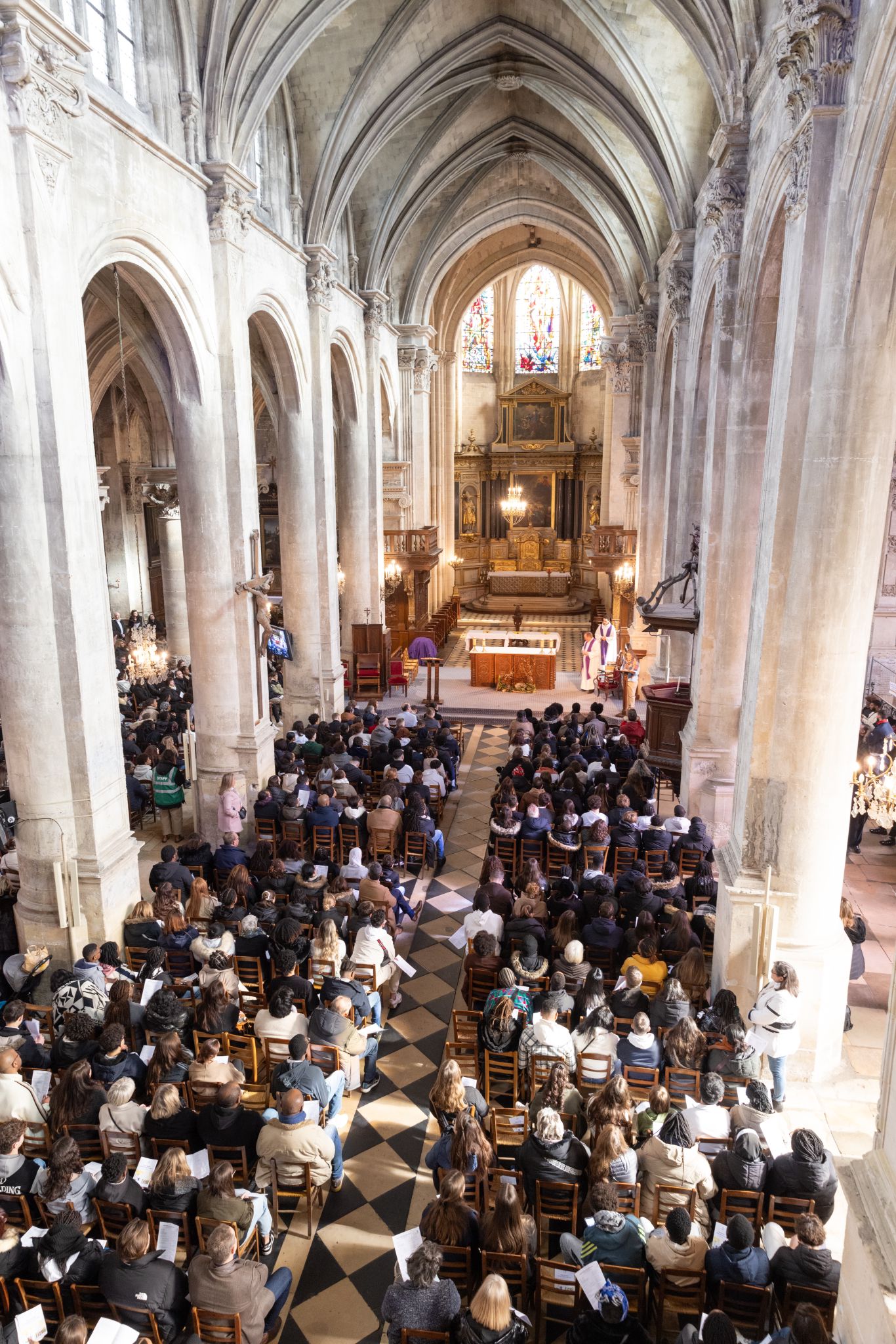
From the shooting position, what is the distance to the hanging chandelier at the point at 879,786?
8.17 m

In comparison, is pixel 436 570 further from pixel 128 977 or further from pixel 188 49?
pixel 128 977

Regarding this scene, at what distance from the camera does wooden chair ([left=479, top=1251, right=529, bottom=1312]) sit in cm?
490

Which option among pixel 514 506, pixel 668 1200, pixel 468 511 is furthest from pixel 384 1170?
pixel 468 511

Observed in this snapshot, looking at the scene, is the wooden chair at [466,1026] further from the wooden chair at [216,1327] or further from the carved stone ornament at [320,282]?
the carved stone ornament at [320,282]

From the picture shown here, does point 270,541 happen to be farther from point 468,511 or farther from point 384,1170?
point 384,1170

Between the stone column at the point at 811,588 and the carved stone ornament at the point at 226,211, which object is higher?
the carved stone ornament at the point at 226,211

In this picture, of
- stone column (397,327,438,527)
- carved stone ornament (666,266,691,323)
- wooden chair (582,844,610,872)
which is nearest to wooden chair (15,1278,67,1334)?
wooden chair (582,844,610,872)

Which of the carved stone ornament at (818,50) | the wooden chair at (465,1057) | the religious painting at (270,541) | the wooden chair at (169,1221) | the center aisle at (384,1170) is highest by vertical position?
the carved stone ornament at (818,50)

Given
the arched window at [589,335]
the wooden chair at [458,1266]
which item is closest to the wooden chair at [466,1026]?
the wooden chair at [458,1266]

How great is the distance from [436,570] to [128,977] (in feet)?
78.9

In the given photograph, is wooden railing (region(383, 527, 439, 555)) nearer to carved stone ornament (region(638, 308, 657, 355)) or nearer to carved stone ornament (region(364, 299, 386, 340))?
carved stone ornament (region(364, 299, 386, 340))

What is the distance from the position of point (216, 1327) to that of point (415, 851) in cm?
739

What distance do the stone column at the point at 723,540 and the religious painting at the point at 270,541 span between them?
2105cm

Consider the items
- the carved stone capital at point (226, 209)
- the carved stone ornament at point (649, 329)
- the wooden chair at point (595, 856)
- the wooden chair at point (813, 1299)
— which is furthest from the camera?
the carved stone ornament at point (649, 329)
